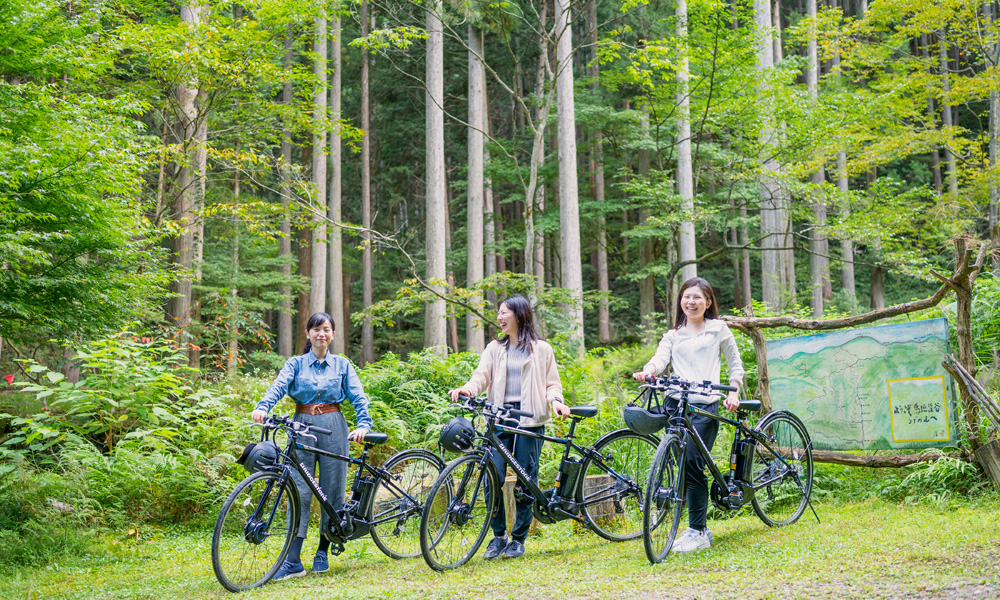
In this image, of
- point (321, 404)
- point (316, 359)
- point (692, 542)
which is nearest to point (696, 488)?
point (692, 542)

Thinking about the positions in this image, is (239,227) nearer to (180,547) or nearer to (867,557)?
(180,547)

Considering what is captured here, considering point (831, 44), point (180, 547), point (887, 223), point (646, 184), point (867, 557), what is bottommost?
point (180, 547)

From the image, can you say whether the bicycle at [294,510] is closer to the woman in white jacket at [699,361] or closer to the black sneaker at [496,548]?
the black sneaker at [496,548]

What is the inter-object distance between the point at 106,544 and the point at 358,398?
286 cm

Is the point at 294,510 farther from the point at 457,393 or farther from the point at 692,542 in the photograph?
the point at 692,542

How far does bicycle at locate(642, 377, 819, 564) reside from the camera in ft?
14.2

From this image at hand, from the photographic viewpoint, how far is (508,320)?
16.3ft

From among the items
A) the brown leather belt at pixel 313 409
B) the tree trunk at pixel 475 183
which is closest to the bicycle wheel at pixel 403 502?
the brown leather belt at pixel 313 409

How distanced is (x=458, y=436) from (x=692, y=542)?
1.57m

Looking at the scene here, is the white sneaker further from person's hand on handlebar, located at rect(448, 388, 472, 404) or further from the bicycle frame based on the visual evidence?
the bicycle frame

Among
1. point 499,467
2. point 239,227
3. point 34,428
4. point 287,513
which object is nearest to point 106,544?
point 34,428

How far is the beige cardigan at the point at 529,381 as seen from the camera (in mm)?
4922

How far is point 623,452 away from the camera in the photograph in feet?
16.8

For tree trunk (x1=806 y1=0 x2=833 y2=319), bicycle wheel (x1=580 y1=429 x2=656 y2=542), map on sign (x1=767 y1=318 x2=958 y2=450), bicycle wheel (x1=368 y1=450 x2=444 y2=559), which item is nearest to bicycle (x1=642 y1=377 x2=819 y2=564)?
bicycle wheel (x1=580 y1=429 x2=656 y2=542)
